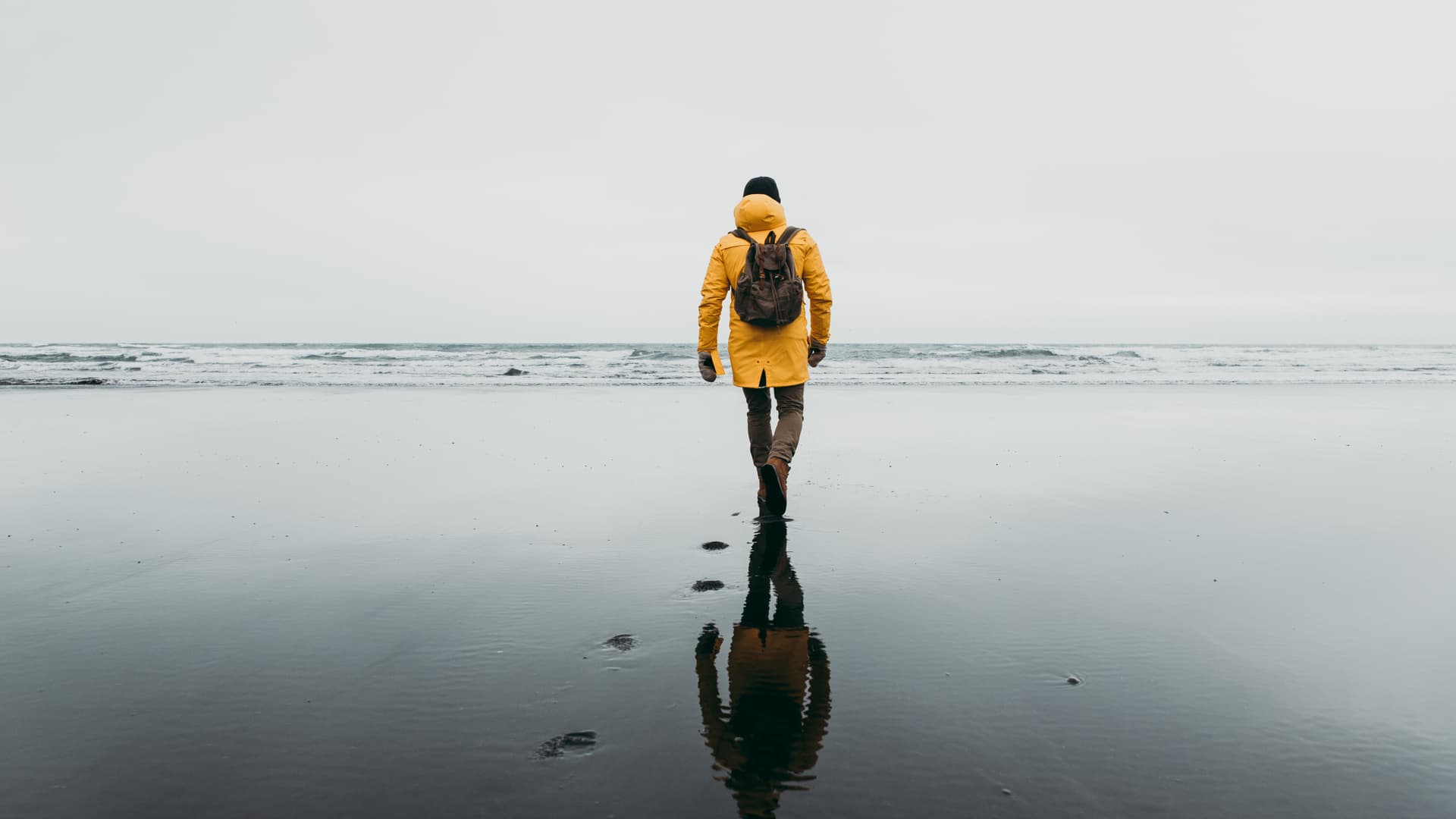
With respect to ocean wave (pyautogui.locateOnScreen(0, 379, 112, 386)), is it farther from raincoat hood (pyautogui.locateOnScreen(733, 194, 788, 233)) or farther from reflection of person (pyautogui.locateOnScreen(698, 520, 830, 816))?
reflection of person (pyautogui.locateOnScreen(698, 520, 830, 816))

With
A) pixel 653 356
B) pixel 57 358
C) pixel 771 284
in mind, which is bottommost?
pixel 57 358

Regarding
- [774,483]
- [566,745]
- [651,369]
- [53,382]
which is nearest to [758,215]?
[774,483]

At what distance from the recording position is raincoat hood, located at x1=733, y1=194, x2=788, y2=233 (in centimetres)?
498

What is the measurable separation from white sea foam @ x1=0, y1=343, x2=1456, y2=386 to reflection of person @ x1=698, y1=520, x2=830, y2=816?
673 inches

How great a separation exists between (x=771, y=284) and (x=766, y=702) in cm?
301

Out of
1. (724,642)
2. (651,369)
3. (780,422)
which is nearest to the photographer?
(724,642)

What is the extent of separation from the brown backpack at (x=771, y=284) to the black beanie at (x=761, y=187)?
11.0 inches

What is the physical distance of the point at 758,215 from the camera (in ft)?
16.3

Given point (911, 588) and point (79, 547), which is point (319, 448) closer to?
point (79, 547)

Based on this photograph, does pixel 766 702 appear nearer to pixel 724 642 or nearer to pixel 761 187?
pixel 724 642

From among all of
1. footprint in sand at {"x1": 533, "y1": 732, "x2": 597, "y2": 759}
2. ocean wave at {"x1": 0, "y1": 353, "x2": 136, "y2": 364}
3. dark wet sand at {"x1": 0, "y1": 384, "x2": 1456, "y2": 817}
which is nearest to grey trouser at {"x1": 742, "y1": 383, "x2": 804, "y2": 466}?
dark wet sand at {"x1": 0, "y1": 384, "x2": 1456, "y2": 817}

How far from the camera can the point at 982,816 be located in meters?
1.81

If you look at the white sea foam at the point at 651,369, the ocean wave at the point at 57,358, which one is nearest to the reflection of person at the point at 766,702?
the white sea foam at the point at 651,369

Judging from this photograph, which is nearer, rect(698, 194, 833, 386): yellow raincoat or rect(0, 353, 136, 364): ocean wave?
rect(698, 194, 833, 386): yellow raincoat
